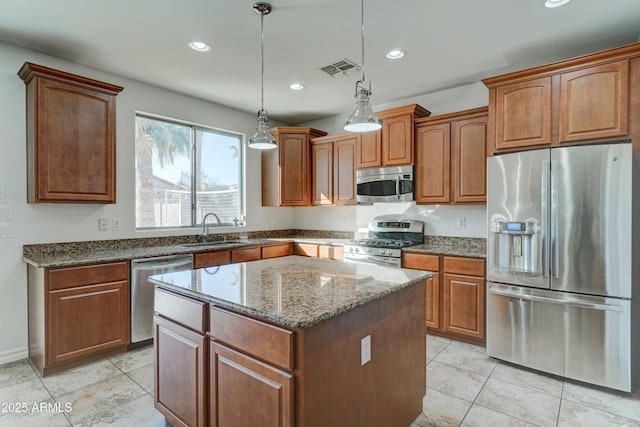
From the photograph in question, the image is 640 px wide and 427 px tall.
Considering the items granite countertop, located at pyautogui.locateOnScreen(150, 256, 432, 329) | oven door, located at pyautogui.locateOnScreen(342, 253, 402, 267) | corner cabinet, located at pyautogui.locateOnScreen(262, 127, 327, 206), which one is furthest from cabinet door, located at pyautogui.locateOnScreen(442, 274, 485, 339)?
corner cabinet, located at pyautogui.locateOnScreen(262, 127, 327, 206)

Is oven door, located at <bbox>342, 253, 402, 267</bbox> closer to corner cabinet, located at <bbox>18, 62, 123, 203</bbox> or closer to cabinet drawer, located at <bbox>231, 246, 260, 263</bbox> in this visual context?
cabinet drawer, located at <bbox>231, 246, 260, 263</bbox>

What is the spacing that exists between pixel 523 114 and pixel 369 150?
1.74 m

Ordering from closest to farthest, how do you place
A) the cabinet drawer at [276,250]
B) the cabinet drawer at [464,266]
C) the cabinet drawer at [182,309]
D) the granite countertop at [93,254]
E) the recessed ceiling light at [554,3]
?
the cabinet drawer at [182,309]
the recessed ceiling light at [554,3]
the granite countertop at [93,254]
the cabinet drawer at [464,266]
the cabinet drawer at [276,250]

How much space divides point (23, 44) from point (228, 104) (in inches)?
80.6

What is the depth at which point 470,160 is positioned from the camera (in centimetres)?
340

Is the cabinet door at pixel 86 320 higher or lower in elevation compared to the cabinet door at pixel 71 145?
lower

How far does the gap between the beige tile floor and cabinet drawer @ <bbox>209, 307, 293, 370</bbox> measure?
3.32 ft

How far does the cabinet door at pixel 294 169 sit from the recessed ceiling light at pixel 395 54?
1972 mm

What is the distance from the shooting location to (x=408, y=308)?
6.34ft

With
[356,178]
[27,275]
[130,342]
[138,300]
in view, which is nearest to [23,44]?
[27,275]

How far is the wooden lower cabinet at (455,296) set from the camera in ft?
10.3

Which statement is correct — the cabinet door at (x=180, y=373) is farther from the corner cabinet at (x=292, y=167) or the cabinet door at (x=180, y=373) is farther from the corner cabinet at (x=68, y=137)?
the corner cabinet at (x=292, y=167)

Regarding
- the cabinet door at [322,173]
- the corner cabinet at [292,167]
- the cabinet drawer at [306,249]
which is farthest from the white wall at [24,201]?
the cabinet door at [322,173]

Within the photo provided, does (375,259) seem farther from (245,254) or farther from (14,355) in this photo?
(14,355)
